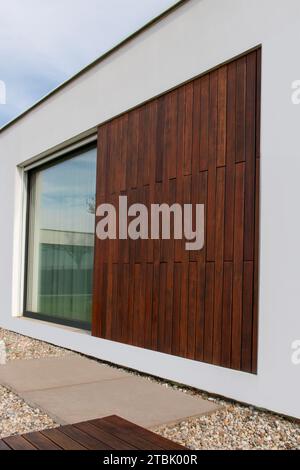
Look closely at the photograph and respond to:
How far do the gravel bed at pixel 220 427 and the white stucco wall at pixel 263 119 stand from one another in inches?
4.9

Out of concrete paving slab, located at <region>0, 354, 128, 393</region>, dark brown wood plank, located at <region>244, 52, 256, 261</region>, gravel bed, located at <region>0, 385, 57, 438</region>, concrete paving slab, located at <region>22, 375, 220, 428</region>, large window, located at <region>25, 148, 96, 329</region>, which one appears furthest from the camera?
large window, located at <region>25, 148, 96, 329</region>

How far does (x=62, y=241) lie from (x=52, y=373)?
8.44ft

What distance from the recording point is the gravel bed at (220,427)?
8.70 feet

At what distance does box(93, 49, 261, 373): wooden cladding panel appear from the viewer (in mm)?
3510

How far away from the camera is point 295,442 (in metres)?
2.68

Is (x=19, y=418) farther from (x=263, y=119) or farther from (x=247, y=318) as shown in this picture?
(x=263, y=119)

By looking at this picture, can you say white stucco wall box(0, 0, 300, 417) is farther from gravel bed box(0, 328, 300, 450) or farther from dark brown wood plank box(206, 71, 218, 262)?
dark brown wood plank box(206, 71, 218, 262)

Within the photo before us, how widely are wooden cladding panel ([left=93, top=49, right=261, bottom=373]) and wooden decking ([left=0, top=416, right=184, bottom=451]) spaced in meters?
1.72

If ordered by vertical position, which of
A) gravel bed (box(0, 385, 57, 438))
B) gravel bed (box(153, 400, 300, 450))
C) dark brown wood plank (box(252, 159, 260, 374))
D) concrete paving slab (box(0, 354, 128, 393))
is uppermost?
dark brown wood plank (box(252, 159, 260, 374))

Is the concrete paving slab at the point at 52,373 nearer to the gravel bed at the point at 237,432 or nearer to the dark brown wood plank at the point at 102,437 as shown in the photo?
the gravel bed at the point at 237,432

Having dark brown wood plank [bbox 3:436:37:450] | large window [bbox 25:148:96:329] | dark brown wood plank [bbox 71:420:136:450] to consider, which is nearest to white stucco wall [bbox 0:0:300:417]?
large window [bbox 25:148:96:329]

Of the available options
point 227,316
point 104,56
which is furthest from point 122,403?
point 104,56
